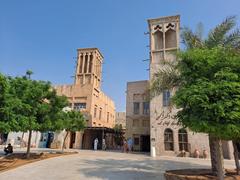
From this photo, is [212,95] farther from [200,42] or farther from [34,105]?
[34,105]

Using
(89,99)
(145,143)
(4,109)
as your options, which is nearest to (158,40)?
(145,143)

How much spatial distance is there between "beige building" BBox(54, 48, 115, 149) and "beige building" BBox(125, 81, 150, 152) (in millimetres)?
4095

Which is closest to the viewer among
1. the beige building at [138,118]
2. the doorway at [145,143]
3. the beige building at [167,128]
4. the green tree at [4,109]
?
the green tree at [4,109]

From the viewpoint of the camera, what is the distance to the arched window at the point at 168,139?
71.4ft

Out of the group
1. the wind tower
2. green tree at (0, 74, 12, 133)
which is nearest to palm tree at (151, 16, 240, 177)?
green tree at (0, 74, 12, 133)

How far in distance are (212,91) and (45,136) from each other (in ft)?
92.6

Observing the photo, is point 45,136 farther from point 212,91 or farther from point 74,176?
point 212,91

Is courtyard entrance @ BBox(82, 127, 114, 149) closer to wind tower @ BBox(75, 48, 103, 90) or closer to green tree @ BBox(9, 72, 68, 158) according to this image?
wind tower @ BBox(75, 48, 103, 90)

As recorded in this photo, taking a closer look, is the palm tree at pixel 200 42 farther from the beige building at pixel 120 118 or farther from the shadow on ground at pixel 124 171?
the beige building at pixel 120 118

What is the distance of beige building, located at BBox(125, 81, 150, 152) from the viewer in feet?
90.2

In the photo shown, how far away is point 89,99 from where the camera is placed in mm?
33156

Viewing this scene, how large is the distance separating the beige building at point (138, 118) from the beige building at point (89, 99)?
409 cm

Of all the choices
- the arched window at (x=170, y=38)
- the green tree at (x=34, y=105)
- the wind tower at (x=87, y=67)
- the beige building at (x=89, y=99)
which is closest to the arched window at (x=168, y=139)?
the beige building at (x=89, y=99)

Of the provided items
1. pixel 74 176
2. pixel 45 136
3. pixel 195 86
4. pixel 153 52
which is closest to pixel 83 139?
pixel 45 136
